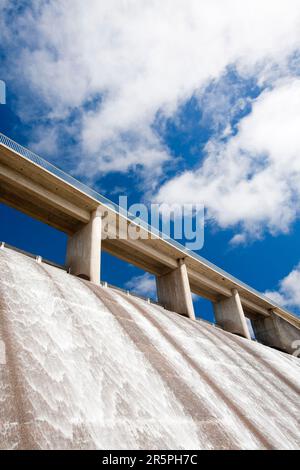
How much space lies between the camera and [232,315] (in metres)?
19.7

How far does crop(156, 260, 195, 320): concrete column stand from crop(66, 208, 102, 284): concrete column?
582 centimetres

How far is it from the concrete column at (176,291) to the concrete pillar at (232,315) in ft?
15.1

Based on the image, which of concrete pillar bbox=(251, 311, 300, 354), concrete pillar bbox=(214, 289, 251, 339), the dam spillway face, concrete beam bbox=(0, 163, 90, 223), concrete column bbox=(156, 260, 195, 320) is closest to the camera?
the dam spillway face

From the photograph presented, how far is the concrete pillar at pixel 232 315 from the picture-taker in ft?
61.5

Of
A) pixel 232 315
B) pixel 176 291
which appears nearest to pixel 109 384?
pixel 176 291

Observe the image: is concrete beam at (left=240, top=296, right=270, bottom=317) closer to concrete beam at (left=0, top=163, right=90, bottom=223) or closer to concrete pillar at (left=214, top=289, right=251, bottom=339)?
concrete pillar at (left=214, top=289, right=251, bottom=339)

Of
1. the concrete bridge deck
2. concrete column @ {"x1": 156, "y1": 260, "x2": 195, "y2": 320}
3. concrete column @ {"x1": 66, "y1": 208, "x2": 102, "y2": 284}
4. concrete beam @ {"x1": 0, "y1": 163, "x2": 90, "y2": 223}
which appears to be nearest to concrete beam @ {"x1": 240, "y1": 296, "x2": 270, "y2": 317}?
the concrete bridge deck

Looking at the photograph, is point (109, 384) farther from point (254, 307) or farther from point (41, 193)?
point (254, 307)

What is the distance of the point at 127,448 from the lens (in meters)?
3.36

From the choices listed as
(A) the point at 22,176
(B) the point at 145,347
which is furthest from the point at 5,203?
(B) the point at 145,347

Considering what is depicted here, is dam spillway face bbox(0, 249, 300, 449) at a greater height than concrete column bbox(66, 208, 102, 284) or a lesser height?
lesser

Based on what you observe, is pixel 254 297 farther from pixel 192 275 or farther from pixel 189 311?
pixel 189 311

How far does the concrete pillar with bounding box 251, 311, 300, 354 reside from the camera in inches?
852

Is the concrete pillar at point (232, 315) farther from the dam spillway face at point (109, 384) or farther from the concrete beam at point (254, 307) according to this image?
the dam spillway face at point (109, 384)
